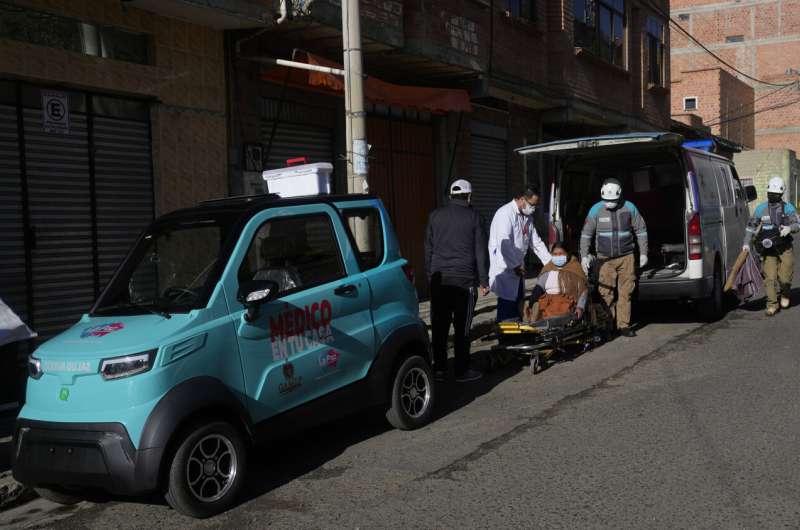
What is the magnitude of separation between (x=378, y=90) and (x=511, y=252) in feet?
12.2

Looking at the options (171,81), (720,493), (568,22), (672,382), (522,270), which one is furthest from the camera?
(568,22)

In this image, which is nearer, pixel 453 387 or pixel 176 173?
pixel 453 387

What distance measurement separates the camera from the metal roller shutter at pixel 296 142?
37.8 ft

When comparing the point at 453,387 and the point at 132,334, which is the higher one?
the point at 132,334

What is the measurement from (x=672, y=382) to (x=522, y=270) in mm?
2244

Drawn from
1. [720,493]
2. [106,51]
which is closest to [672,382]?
[720,493]

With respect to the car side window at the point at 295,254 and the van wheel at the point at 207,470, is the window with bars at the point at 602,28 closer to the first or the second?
the car side window at the point at 295,254

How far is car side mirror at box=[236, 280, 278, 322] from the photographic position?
4.75 meters

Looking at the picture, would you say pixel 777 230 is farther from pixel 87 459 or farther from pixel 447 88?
pixel 87 459

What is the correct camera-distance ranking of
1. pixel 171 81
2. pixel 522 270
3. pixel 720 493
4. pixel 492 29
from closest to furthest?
pixel 720 493, pixel 522 270, pixel 171 81, pixel 492 29

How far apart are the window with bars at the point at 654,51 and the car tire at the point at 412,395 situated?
768 inches

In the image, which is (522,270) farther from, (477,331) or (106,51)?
(106,51)

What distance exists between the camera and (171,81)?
31.9 ft

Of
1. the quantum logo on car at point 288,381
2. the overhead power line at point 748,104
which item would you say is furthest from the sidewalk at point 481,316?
the overhead power line at point 748,104
